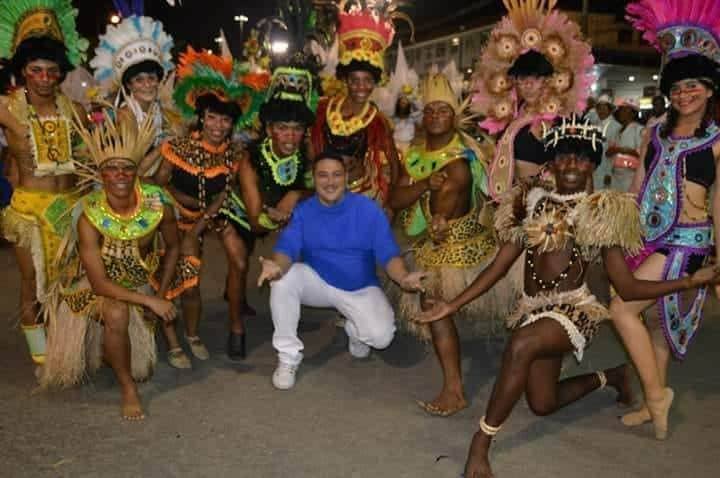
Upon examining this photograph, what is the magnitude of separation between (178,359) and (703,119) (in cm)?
330

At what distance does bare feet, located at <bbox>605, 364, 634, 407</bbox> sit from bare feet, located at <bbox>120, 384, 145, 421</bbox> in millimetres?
2466

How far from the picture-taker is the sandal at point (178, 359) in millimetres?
4527

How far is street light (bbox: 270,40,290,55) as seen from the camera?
10328mm

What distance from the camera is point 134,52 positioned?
16.6 ft

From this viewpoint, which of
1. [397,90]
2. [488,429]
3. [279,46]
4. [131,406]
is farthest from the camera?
[279,46]

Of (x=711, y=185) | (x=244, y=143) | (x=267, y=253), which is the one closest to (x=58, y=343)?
(x=244, y=143)

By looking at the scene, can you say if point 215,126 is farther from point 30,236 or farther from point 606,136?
point 606,136

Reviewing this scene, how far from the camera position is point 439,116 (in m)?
4.34

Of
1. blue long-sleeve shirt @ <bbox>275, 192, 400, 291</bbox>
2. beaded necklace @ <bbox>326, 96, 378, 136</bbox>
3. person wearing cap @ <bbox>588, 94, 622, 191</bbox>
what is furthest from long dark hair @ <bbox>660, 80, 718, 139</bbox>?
person wearing cap @ <bbox>588, 94, 622, 191</bbox>

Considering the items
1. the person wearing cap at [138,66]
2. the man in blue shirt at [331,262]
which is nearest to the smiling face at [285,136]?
the man in blue shirt at [331,262]

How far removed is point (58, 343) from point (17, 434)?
65cm

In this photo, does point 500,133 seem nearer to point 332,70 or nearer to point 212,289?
point 332,70

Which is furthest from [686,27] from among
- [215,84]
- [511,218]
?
[215,84]

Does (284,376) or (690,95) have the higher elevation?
(690,95)
